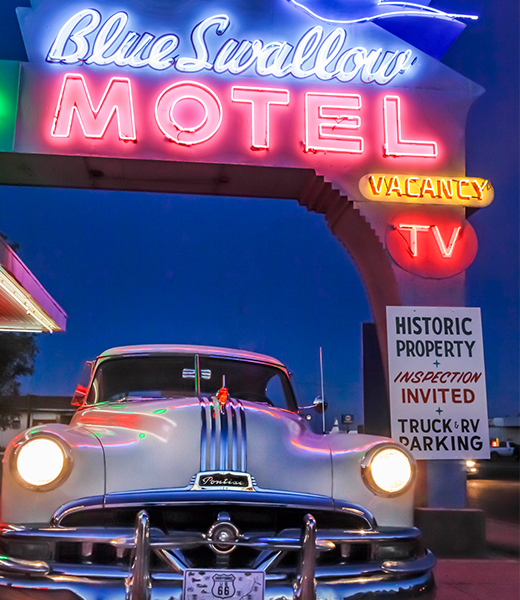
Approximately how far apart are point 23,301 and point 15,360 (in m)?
10.9

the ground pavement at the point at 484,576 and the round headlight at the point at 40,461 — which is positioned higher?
the round headlight at the point at 40,461

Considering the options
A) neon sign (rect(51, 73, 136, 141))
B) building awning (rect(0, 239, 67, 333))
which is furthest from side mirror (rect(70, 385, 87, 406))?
neon sign (rect(51, 73, 136, 141))

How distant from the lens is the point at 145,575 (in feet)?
7.70

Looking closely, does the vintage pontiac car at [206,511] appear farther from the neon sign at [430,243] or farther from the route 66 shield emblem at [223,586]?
the neon sign at [430,243]

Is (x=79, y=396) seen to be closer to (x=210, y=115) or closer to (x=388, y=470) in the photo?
(x=388, y=470)

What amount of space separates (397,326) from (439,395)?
2.76 ft

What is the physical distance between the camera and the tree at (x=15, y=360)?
18.5 m

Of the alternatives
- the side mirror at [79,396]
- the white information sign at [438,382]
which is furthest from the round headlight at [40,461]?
the white information sign at [438,382]

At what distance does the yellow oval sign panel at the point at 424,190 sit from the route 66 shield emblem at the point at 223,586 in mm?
5243

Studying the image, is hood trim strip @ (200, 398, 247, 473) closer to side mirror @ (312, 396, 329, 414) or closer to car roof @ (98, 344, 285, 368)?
car roof @ (98, 344, 285, 368)

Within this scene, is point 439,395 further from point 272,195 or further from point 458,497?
point 272,195

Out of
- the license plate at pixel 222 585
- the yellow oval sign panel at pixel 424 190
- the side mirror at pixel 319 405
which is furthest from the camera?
the yellow oval sign panel at pixel 424 190

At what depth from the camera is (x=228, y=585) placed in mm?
2367

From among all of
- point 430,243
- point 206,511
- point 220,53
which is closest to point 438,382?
point 430,243
